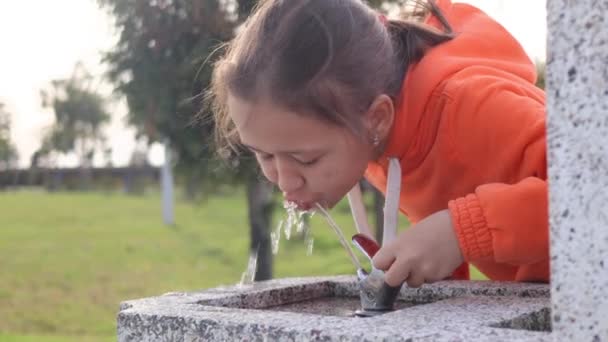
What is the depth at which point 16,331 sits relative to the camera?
15.9 feet

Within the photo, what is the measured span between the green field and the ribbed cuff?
2635 millimetres

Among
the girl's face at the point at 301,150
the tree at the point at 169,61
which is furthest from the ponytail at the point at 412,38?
the tree at the point at 169,61

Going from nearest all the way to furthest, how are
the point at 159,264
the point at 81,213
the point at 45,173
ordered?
the point at 159,264, the point at 81,213, the point at 45,173

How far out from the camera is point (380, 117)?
4.42 ft

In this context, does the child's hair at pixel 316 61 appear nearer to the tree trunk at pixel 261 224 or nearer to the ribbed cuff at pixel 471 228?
the ribbed cuff at pixel 471 228

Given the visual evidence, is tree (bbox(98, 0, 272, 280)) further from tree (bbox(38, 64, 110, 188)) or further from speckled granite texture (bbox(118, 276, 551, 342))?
tree (bbox(38, 64, 110, 188))

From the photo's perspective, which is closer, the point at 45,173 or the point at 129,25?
the point at 129,25

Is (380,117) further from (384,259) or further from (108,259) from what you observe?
(108,259)

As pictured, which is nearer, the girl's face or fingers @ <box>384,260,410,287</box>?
fingers @ <box>384,260,410,287</box>

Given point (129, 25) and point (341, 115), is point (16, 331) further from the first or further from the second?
point (341, 115)

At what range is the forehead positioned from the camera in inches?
47.3

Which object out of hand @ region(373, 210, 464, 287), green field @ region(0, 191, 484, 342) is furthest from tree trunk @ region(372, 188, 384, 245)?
hand @ region(373, 210, 464, 287)

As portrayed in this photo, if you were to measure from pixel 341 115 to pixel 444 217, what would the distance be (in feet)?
0.80

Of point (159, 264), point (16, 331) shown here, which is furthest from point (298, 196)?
point (159, 264)
